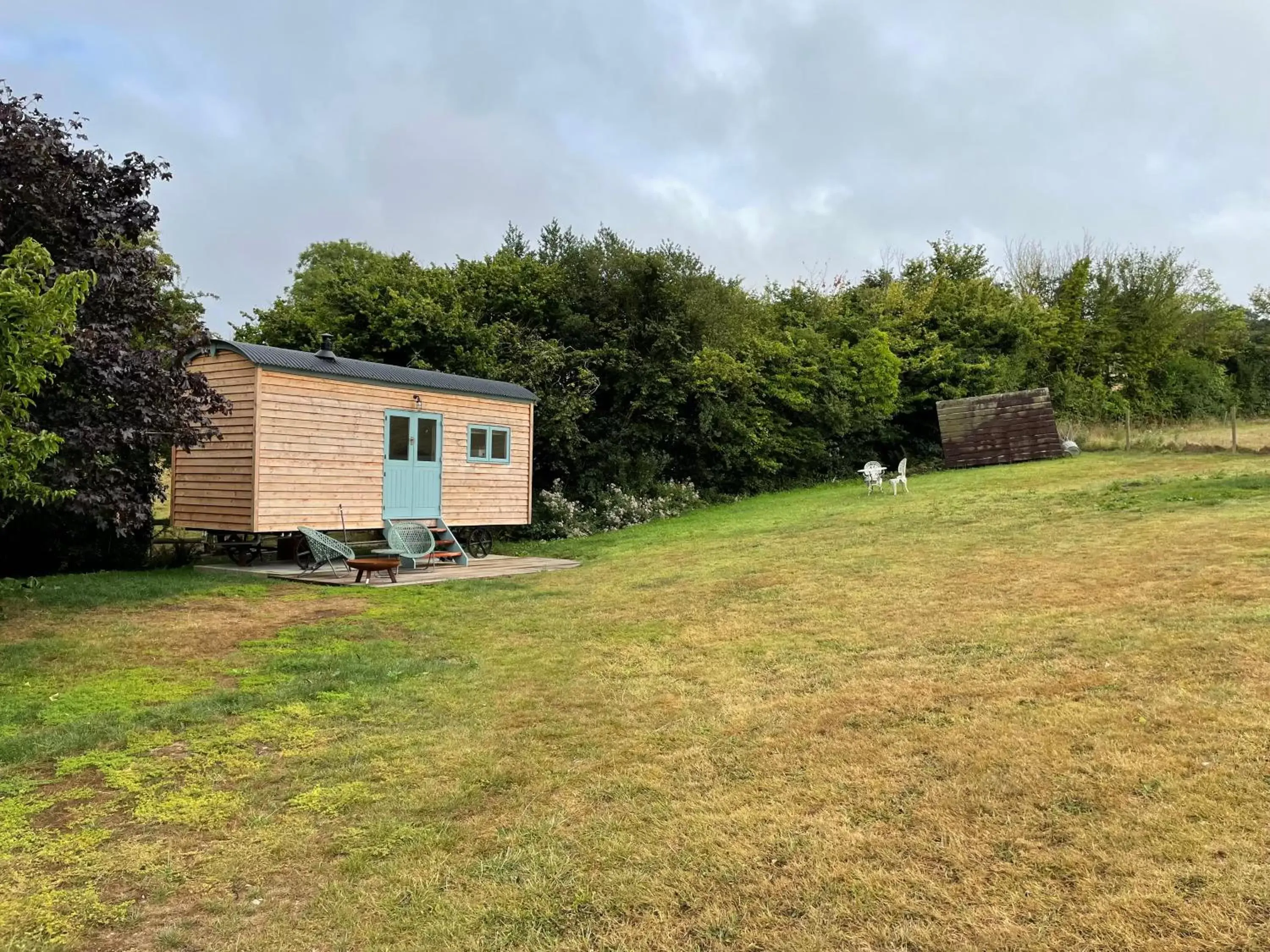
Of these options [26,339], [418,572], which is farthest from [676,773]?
[418,572]

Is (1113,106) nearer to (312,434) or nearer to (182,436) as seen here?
(312,434)

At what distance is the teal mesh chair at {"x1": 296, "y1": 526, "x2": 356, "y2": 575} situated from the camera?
1098cm

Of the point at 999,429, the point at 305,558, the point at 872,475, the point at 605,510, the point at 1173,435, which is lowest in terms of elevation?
the point at 305,558

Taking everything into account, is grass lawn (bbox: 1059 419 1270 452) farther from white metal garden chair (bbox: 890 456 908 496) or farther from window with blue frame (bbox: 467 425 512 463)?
window with blue frame (bbox: 467 425 512 463)

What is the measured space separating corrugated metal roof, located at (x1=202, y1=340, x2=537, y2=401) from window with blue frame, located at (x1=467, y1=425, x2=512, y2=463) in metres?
0.64

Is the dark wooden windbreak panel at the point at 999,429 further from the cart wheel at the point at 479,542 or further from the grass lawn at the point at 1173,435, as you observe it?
the cart wheel at the point at 479,542

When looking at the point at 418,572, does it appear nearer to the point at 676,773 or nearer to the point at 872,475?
the point at 676,773

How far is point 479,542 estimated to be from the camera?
1495cm

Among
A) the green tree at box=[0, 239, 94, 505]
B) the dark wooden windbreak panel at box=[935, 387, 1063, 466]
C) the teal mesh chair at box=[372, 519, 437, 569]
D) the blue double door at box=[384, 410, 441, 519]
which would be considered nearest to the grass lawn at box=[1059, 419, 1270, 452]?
the dark wooden windbreak panel at box=[935, 387, 1063, 466]

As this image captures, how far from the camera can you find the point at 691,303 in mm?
20078

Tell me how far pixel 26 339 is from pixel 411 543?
26.2ft

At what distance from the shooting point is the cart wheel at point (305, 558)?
38.2 ft

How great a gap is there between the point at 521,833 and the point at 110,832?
1719mm

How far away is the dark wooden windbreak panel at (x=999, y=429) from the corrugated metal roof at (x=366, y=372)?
12651mm
